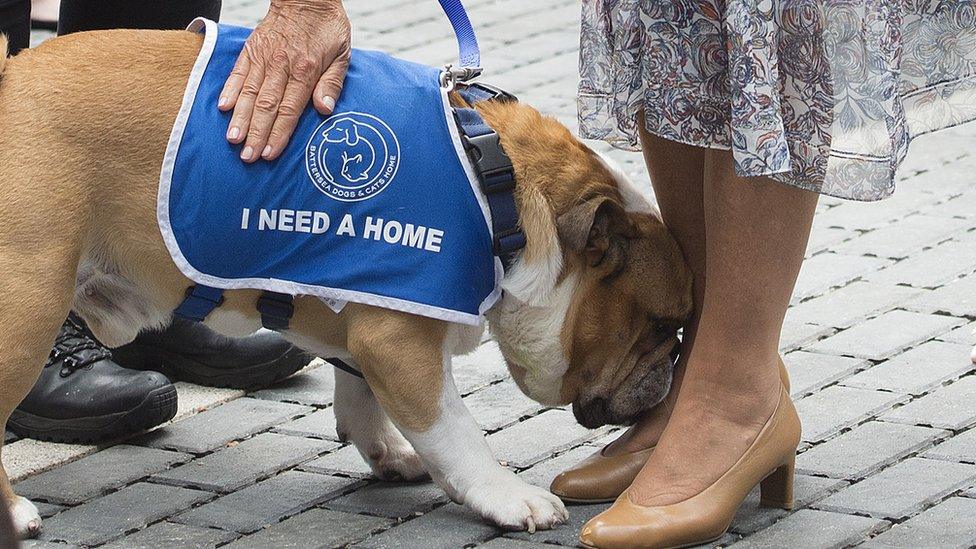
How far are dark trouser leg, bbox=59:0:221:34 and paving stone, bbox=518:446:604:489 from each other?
1.78 meters

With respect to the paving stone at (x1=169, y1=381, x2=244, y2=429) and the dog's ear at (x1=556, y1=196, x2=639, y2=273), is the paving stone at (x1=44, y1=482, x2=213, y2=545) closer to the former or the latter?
the paving stone at (x1=169, y1=381, x2=244, y2=429)

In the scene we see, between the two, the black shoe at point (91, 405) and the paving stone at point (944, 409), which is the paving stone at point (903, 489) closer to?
the paving stone at point (944, 409)

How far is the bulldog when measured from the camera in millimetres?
3369

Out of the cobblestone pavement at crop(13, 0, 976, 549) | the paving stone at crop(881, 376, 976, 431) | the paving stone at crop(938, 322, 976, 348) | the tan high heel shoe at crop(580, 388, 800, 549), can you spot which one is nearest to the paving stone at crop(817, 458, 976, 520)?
the cobblestone pavement at crop(13, 0, 976, 549)

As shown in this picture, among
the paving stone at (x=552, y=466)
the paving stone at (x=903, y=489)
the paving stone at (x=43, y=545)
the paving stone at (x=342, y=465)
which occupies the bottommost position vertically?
the paving stone at (x=43, y=545)

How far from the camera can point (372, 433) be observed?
3922mm

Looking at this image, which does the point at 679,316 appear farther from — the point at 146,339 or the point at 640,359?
the point at 146,339

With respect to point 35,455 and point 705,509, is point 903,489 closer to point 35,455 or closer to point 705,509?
point 705,509

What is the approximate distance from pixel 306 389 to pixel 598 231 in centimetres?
144

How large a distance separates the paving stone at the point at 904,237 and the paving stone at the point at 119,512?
2.75 meters

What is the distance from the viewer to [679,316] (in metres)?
3.67

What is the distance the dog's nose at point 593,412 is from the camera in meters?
3.71

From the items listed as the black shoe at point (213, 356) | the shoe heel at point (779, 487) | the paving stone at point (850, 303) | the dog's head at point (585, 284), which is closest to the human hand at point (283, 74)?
the dog's head at point (585, 284)

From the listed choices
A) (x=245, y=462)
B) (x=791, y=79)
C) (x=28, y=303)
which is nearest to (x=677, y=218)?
(x=791, y=79)
